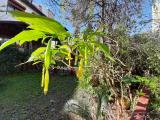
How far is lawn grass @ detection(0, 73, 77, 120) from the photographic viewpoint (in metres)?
9.02

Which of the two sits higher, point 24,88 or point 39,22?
point 39,22

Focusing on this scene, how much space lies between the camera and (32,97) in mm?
10805

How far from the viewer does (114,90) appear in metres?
7.49

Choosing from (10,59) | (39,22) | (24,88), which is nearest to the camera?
(39,22)

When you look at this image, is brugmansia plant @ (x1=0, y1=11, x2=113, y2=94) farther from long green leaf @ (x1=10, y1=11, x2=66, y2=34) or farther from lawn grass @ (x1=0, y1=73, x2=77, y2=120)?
lawn grass @ (x1=0, y1=73, x2=77, y2=120)

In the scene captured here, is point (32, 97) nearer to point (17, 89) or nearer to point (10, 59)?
point (17, 89)

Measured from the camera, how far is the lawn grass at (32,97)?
9.02 m

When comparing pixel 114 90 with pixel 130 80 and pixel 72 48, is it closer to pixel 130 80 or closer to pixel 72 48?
pixel 130 80

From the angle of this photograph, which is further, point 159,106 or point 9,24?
point 9,24

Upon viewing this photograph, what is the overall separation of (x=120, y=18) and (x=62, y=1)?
1321 mm

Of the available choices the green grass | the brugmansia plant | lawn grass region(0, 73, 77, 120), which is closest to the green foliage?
the green grass

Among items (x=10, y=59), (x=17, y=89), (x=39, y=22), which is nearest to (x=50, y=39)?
(x=39, y=22)

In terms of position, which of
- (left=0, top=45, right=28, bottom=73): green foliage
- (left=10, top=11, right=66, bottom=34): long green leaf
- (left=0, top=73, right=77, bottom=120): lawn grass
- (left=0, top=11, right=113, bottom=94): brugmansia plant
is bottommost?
(left=0, top=73, right=77, bottom=120): lawn grass

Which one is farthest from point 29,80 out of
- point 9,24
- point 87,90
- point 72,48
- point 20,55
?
point 72,48
